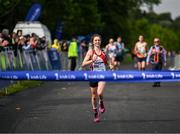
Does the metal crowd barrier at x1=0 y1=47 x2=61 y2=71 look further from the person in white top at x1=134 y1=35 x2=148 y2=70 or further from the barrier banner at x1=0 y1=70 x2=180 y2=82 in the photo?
the barrier banner at x1=0 y1=70 x2=180 y2=82

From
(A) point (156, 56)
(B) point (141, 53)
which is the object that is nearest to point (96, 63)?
(A) point (156, 56)

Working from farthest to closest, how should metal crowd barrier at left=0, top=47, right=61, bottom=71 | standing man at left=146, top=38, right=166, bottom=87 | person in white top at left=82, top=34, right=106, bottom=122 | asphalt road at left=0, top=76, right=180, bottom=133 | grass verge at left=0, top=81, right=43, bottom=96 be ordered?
standing man at left=146, top=38, right=166, bottom=87, metal crowd barrier at left=0, top=47, right=61, bottom=71, grass verge at left=0, top=81, right=43, bottom=96, person in white top at left=82, top=34, right=106, bottom=122, asphalt road at left=0, top=76, right=180, bottom=133

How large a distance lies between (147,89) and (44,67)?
9.72m

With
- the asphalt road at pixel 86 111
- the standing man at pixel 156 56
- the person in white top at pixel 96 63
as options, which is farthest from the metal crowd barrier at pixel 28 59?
the person in white top at pixel 96 63

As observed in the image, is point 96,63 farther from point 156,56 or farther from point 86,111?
point 156,56

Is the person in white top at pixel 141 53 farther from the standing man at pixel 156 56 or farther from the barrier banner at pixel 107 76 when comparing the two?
the barrier banner at pixel 107 76

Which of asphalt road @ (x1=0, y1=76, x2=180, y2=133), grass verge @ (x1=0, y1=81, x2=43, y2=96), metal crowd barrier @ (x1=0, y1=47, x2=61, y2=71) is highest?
metal crowd barrier @ (x1=0, y1=47, x2=61, y2=71)

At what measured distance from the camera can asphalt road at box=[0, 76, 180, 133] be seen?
12.5 meters

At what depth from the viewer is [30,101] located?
59.0 ft

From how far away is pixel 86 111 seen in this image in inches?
602

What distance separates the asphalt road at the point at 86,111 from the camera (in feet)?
40.9

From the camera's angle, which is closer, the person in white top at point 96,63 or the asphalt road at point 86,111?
the asphalt road at point 86,111

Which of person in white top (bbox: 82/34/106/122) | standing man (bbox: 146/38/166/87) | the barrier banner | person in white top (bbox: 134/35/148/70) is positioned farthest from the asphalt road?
person in white top (bbox: 134/35/148/70)

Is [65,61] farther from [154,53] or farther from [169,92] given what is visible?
[169,92]
